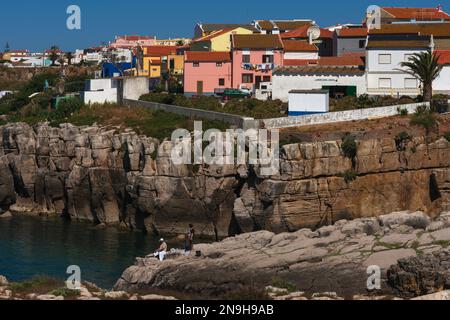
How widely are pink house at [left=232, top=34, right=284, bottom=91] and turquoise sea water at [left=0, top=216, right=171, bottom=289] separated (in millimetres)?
17563

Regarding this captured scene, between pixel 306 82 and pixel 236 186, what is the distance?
14533 millimetres

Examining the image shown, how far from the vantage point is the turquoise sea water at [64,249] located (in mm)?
43406

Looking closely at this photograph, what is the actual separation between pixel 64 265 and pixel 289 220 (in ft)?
33.8

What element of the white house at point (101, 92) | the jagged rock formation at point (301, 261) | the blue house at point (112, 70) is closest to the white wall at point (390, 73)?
the white house at point (101, 92)

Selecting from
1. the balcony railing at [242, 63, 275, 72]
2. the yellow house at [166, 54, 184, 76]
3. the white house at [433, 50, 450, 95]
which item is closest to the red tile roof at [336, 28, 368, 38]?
the balcony railing at [242, 63, 275, 72]

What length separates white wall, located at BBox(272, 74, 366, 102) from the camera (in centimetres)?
6259

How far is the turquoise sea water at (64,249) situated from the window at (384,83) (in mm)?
18641

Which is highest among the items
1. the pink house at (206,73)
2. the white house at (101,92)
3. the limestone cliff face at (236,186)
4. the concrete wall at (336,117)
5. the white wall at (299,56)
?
the white wall at (299,56)

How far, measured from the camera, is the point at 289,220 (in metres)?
47.8

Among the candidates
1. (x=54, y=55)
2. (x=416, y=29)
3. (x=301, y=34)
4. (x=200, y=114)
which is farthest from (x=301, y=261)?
(x=54, y=55)

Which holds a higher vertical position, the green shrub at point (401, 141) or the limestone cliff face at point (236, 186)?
the green shrub at point (401, 141)

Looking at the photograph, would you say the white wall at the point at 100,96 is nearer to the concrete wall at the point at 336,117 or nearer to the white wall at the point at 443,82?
the concrete wall at the point at 336,117
